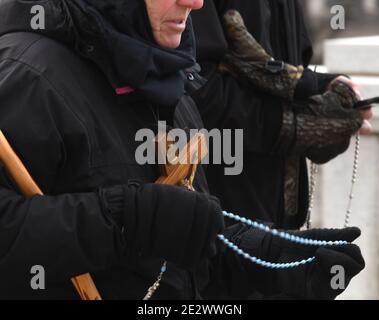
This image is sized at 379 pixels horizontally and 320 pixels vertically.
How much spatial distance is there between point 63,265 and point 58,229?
0.08 metres

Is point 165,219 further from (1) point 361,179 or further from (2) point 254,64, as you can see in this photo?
(1) point 361,179

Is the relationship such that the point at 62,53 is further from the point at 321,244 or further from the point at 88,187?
the point at 321,244

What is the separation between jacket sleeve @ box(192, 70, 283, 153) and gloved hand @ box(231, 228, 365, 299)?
749 millimetres

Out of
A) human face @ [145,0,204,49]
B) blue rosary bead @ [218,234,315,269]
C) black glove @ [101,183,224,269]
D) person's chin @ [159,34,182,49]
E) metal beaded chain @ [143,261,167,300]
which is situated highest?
human face @ [145,0,204,49]

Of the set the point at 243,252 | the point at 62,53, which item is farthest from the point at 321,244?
the point at 62,53

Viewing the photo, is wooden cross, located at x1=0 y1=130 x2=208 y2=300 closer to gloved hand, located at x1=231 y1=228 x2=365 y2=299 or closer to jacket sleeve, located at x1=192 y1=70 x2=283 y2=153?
gloved hand, located at x1=231 y1=228 x2=365 y2=299

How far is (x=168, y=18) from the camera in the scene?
6.67 ft

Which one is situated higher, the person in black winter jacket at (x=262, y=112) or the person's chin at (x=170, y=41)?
the person's chin at (x=170, y=41)

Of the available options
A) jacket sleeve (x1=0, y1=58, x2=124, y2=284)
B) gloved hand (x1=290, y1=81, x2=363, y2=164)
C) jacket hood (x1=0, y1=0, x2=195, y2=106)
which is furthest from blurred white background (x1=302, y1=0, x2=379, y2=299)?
jacket sleeve (x1=0, y1=58, x2=124, y2=284)

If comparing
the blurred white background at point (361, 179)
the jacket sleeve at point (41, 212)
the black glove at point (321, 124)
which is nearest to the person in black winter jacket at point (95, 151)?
the jacket sleeve at point (41, 212)

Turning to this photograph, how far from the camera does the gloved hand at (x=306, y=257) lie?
225 centimetres

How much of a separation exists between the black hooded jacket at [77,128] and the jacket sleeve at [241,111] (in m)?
0.99

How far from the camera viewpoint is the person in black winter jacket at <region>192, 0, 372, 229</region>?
3.10 metres

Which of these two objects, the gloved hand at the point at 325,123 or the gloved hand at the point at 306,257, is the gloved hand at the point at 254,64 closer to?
the gloved hand at the point at 325,123
